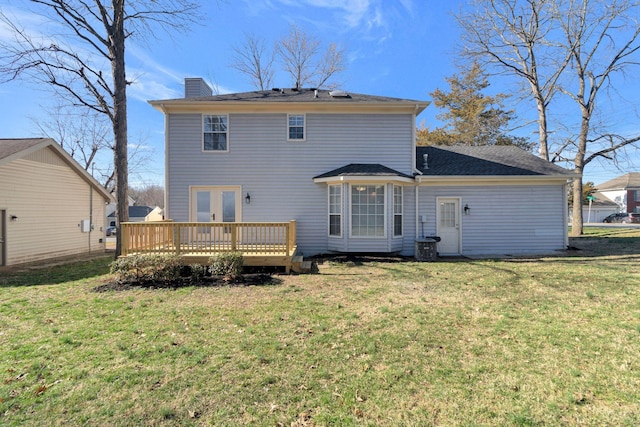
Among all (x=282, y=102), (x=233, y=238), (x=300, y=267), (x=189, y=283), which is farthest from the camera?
(x=282, y=102)

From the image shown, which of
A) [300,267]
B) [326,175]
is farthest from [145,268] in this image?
[326,175]

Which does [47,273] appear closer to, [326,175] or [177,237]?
[177,237]

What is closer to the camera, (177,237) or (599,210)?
(177,237)

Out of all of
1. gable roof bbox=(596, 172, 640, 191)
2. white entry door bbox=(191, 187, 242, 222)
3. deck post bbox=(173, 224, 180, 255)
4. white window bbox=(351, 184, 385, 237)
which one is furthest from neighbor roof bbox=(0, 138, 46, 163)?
gable roof bbox=(596, 172, 640, 191)

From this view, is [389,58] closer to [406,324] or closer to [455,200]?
[455,200]

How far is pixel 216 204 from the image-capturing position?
1060cm

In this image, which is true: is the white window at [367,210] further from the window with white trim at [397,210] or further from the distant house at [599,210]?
the distant house at [599,210]

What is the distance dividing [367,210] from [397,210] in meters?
1.15

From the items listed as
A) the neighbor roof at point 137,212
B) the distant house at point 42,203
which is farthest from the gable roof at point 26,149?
the neighbor roof at point 137,212

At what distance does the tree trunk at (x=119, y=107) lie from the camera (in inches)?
358

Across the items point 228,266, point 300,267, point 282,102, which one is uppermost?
point 282,102

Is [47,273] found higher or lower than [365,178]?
lower

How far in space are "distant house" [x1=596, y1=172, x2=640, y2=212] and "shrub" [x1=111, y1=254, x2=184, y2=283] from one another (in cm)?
5978

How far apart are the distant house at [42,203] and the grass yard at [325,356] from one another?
598 centimetres
